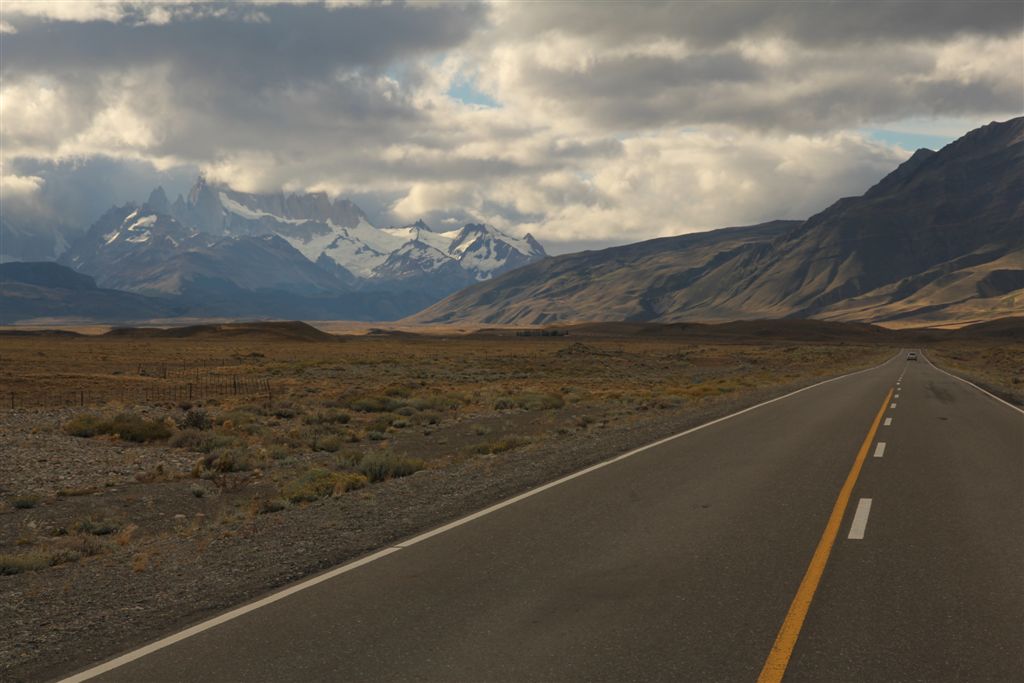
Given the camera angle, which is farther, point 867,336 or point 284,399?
point 867,336

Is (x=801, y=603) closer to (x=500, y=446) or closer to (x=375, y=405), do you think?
(x=500, y=446)

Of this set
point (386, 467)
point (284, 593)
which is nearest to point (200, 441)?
point (386, 467)

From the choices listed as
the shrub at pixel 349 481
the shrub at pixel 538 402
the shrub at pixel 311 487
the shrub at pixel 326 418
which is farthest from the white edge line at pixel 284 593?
the shrub at pixel 538 402

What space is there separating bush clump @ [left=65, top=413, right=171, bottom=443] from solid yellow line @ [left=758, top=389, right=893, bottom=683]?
1812cm

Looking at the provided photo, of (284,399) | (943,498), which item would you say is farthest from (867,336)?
(943,498)

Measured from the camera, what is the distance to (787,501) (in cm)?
1209

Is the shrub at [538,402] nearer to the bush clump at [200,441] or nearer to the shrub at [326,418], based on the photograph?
Result: the shrub at [326,418]

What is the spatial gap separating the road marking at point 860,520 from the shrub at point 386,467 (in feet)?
28.1

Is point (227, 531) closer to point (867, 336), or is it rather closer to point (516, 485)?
point (516, 485)

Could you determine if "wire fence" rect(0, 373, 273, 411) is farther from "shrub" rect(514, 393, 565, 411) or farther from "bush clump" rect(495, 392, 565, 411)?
"shrub" rect(514, 393, 565, 411)

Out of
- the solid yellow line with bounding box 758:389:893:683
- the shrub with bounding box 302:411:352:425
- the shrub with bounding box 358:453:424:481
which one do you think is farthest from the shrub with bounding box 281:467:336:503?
the shrub with bounding box 302:411:352:425

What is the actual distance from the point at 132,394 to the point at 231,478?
860 inches

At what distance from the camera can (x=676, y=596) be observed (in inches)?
303

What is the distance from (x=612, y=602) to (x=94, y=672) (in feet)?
13.4
